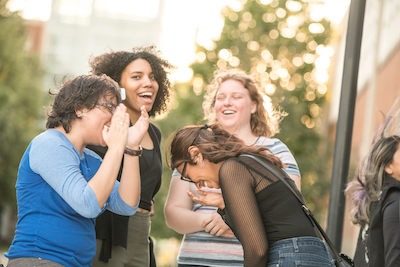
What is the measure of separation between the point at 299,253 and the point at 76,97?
1393 millimetres

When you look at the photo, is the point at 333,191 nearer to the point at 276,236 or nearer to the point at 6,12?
the point at 276,236

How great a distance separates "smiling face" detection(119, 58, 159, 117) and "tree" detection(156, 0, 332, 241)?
498 inches

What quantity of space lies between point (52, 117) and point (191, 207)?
4.86ft

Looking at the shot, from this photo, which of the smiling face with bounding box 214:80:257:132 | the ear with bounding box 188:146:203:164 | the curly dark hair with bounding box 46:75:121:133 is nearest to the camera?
the curly dark hair with bounding box 46:75:121:133

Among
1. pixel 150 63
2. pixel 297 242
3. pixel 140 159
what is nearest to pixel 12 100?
pixel 150 63

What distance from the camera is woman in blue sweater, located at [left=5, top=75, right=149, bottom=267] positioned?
218 cm

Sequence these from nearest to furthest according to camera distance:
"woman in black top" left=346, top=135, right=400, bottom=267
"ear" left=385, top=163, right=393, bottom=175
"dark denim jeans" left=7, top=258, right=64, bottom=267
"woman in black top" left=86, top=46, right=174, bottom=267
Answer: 1. "dark denim jeans" left=7, top=258, right=64, bottom=267
2. "woman in black top" left=346, top=135, right=400, bottom=267
3. "woman in black top" left=86, top=46, right=174, bottom=267
4. "ear" left=385, top=163, right=393, bottom=175

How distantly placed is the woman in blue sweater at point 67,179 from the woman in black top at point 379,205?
1.75m

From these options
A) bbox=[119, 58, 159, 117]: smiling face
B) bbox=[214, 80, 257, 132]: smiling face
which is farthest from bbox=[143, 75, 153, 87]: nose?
bbox=[214, 80, 257, 132]: smiling face

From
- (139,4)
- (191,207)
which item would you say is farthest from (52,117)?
(139,4)

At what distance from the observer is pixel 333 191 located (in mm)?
3996

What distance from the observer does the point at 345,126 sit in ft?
13.2

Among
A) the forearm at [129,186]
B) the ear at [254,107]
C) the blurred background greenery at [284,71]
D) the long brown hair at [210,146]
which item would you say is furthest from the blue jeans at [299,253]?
the blurred background greenery at [284,71]

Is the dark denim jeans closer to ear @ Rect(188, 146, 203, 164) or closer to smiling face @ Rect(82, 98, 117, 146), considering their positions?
smiling face @ Rect(82, 98, 117, 146)
